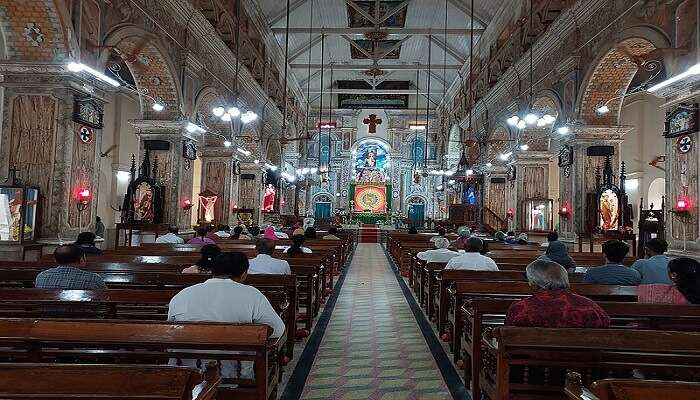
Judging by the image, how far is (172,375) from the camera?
1638 millimetres

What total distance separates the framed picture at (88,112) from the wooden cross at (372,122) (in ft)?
85.6

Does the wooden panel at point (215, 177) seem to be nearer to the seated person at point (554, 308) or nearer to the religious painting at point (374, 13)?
the religious painting at point (374, 13)

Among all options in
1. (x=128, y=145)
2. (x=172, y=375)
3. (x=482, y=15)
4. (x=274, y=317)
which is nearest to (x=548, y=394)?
(x=274, y=317)

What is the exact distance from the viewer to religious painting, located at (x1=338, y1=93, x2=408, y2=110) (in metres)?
34.8

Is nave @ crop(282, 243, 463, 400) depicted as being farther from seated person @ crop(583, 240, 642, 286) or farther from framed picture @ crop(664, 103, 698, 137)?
framed picture @ crop(664, 103, 698, 137)

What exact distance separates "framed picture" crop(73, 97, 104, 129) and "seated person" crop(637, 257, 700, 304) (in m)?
7.80

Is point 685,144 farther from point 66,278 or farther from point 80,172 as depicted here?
point 80,172

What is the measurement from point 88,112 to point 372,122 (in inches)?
1053

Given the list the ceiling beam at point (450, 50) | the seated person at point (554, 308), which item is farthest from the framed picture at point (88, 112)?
the ceiling beam at point (450, 50)

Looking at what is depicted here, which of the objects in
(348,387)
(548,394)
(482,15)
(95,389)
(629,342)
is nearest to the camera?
(95,389)

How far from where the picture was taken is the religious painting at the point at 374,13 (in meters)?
21.3

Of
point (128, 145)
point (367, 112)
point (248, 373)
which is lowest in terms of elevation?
point (248, 373)

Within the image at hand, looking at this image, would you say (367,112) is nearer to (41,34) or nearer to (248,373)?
(41,34)

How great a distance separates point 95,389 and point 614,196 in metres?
10.8
